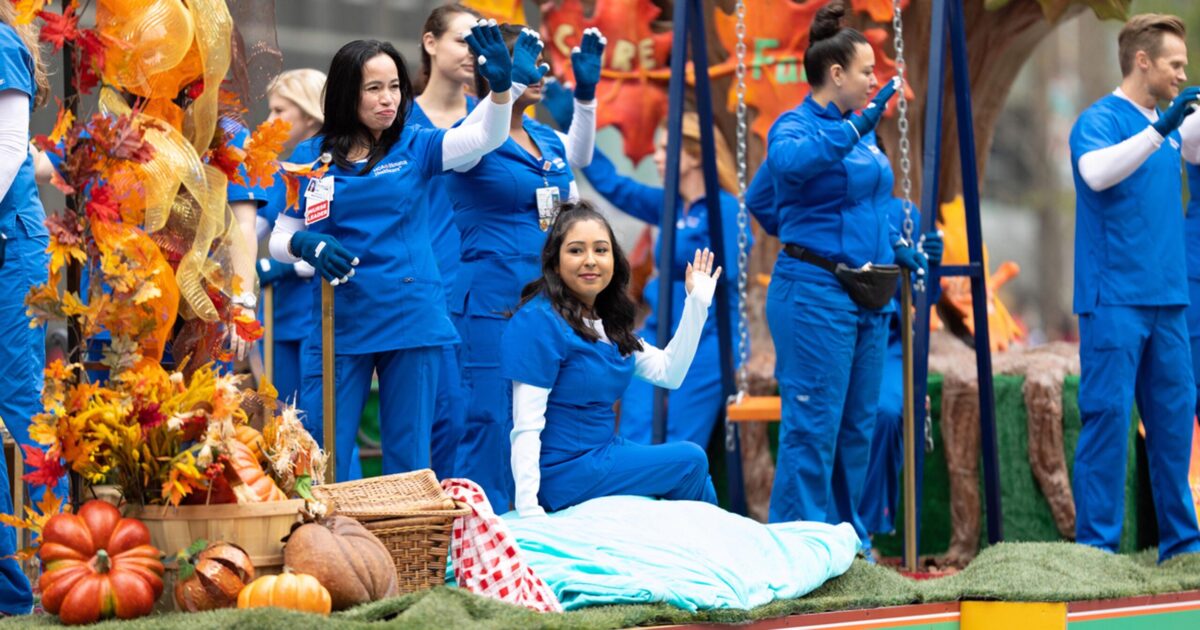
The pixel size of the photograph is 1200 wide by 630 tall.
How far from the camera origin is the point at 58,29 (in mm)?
4000

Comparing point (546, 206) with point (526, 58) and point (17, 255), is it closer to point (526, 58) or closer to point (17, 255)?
point (526, 58)

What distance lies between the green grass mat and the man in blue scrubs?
25cm

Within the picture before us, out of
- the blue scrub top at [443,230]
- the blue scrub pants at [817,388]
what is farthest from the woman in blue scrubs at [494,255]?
the blue scrub pants at [817,388]

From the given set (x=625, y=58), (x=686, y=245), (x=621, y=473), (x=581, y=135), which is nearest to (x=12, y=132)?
(x=621, y=473)

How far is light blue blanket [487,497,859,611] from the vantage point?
4.40 metres

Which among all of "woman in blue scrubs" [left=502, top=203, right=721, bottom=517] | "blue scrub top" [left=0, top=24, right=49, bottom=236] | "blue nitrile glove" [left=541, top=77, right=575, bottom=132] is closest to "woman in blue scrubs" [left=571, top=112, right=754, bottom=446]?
"blue nitrile glove" [left=541, top=77, right=575, bottom=132]

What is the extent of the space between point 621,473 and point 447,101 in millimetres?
1691

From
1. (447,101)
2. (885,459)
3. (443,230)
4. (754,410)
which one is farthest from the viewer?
(885,459)

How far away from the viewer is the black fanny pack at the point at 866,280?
6.22 meters

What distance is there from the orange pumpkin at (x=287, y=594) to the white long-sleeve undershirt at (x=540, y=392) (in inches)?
37.7

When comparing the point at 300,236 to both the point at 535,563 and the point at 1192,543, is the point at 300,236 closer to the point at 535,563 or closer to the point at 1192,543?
the point at 535,563

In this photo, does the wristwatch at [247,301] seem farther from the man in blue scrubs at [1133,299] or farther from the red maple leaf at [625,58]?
the red maple leaf at [625,58]

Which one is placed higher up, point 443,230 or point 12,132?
point 12,132

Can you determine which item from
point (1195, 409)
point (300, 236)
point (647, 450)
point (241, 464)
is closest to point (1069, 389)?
→ point (1195, 409)
